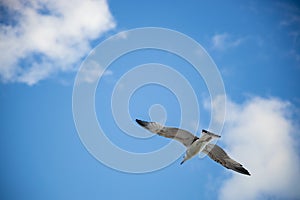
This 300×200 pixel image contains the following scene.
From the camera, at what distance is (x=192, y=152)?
634 inches

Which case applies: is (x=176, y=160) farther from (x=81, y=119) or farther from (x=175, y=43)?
(x=175, y=43)

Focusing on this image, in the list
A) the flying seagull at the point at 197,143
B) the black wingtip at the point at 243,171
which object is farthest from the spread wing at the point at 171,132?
the black wingtip at the point at 243,171

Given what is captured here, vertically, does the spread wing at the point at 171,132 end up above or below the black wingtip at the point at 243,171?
below

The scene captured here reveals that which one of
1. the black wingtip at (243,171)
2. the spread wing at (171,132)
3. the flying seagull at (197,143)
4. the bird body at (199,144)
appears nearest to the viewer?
the bird body at (199,144)

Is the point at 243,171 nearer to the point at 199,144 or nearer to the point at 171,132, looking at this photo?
the point at 199,144

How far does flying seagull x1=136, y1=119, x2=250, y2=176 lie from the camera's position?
1576 cm

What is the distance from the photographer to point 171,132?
644 inches

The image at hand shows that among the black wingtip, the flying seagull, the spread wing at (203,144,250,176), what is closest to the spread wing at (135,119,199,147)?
the flying seagull

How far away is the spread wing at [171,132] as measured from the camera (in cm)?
1597

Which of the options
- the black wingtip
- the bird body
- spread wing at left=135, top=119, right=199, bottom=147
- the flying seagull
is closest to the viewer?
the bird body

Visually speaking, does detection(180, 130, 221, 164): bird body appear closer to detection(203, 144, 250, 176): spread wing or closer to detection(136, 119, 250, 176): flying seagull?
detection(136, 119, 250, 176): flying seagull

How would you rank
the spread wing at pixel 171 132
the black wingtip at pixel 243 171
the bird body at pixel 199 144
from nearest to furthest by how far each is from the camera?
1. the bird body at pixel 199 144
2. the spread wing at pixel 171 132
3. the black wingtip at pixel 243 171

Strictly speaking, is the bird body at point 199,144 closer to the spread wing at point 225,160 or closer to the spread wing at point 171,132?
the spread wing at point 171,132

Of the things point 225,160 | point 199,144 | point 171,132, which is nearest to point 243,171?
point 225,160
